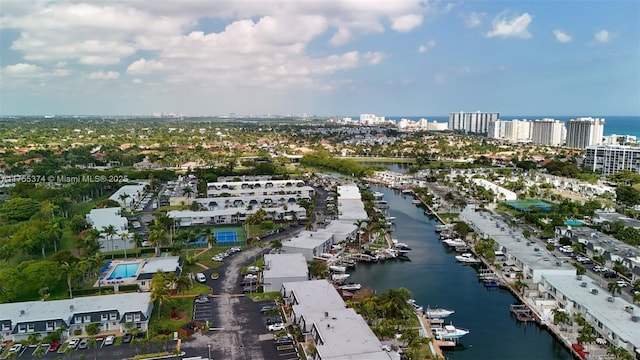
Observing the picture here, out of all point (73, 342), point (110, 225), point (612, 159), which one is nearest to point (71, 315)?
point (73, 342)

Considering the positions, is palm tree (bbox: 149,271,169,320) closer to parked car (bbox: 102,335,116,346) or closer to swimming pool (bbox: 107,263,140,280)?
parked car (bbox: 102,335,116,346)

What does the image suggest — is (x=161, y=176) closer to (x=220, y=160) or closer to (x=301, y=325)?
(x=220, y=160)

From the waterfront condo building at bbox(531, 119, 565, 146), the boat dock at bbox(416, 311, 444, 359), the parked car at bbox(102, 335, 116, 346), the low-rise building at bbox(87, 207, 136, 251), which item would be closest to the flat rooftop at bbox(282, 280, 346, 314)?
the boat dock at bbox(416, 311, 444, 359)

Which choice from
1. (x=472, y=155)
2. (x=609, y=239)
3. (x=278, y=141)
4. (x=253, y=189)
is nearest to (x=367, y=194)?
(x=253, y=189)

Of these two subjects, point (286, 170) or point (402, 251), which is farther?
point (286, 170)

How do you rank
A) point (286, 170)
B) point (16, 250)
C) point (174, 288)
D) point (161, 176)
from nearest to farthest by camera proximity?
point (174, 288), point (16, 250), point (161, 176), point (286, 170)

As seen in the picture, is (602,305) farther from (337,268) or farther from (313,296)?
(337,268)

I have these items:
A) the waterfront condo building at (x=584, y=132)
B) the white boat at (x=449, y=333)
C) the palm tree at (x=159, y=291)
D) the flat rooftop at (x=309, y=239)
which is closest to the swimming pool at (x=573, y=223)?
the flat rooftop at (x=309, y=239)
